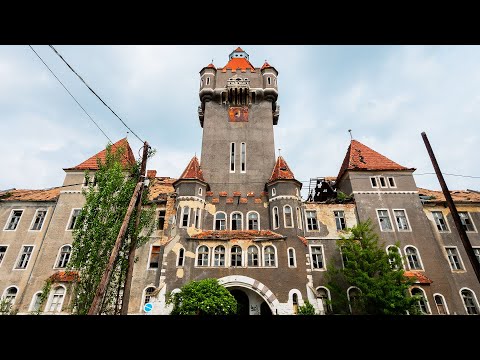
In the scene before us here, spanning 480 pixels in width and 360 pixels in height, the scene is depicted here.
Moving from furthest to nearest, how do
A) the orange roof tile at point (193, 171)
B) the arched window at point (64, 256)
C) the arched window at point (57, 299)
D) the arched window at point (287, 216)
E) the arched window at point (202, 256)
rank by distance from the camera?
the orange roof tile at point (193, 171) < the arched window at point (287, 216) < the arched window at point (64, 256) < the arched window at point (202, 256) < the arched window at point (57, 299)

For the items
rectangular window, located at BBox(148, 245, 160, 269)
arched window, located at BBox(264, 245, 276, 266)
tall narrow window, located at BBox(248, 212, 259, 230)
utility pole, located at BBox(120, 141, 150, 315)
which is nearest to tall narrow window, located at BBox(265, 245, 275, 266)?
arched window, located at BBox(264, 245, 276, 266)

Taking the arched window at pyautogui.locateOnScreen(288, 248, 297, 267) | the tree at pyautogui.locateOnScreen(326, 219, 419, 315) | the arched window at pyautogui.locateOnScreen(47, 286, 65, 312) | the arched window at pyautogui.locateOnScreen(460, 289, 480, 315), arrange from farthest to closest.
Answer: the arched window at pyautogui.locateOnScreen(288, 248, 297, 267)
the arched window at pyautogui.locateOnScreen(460, 289, 480, 315)
the arched window at pyautogui.locateOnScreen(47, 286, 65, 312)
the tree at pyautogui.locateOnScreen(326, 219, 419, 315)

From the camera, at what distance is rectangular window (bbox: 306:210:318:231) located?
89.9 ft

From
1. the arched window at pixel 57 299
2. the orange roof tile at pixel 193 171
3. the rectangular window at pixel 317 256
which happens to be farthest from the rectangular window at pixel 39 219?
the rectangular window at pixel 317 256

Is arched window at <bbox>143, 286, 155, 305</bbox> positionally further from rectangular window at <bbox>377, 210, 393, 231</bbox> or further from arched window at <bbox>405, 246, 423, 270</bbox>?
arched window at <bbox>405, 246, 423, 270</bbox>

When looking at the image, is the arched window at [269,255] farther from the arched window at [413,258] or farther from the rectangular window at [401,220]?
the rectangular window at [401,220]

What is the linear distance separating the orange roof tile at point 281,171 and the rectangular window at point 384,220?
8.46 meters

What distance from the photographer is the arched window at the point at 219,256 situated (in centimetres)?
2460

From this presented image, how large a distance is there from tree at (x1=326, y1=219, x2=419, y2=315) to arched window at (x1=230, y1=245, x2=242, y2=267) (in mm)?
6967

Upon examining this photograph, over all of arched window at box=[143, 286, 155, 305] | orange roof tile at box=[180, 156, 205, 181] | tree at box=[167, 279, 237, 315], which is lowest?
tree at box=[167, 279, 237, 315]
